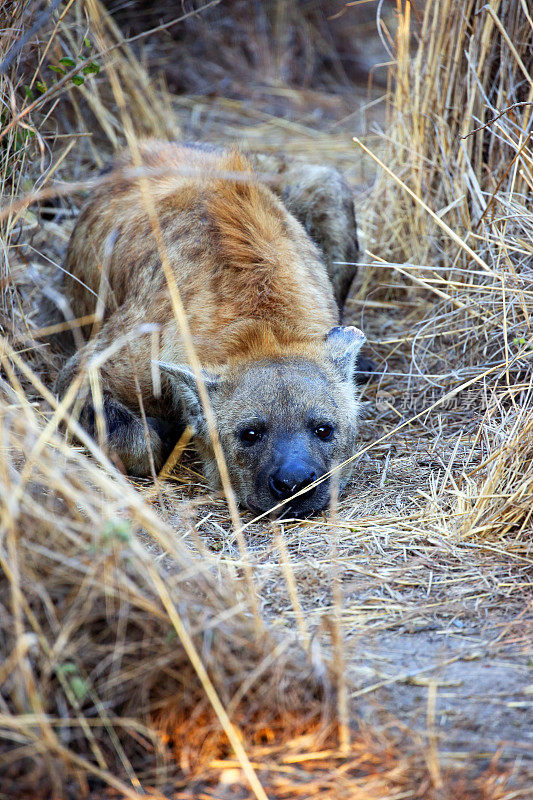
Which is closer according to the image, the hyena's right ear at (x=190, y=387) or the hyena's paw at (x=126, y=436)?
the hyena's right ear at (x=190, y=387)

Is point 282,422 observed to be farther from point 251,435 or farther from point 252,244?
point 252,244

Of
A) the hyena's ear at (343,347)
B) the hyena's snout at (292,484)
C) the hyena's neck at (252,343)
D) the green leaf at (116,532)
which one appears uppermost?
the green leaf at (116,532)

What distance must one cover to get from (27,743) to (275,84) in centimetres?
732

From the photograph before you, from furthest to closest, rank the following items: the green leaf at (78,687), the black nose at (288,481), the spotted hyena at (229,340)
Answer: the spotted hyena at (229,340)
the black nose at (288,481)
the green leaf at (78,687)

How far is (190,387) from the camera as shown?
11.1ft

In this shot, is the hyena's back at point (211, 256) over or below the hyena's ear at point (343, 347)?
over

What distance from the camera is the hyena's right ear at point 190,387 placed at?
3.29 metres

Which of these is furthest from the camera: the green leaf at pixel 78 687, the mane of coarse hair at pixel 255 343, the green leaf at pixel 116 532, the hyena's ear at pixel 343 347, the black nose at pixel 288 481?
the hyena's ear at pixel 343 347

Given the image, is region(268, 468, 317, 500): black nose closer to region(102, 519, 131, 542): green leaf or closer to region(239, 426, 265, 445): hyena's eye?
region(239, 426, 265, 445): hyena's eye

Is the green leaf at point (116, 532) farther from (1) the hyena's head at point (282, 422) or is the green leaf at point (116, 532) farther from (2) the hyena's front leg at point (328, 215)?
(2) the hyena's front leg at point (328, 215)

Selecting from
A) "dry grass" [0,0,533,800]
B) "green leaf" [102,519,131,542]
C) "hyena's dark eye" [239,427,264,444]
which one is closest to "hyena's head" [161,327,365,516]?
"hyena's dark eye" [239,427,264,444]

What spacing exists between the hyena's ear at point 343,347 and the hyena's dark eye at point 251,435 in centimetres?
46

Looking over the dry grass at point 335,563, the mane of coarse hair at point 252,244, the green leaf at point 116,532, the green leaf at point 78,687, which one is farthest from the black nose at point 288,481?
the green leaf at point 78,687

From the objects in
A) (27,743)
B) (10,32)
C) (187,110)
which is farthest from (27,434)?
(187,110)
